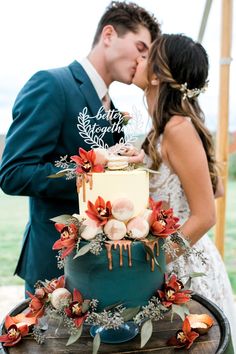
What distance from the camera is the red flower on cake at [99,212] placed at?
0.93 meters

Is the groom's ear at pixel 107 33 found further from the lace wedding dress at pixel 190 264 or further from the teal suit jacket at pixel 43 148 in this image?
the lace wedding dress at pixel 190 264

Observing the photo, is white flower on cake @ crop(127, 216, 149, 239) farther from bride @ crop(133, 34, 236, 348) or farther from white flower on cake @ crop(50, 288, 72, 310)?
bride @ crop(133, 34, 236, 348)

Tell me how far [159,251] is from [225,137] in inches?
61.3

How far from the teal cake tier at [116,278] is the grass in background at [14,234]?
2980 mm

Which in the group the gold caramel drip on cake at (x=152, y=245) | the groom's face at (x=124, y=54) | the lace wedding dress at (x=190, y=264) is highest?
the groom's face at (x=124, y=54)

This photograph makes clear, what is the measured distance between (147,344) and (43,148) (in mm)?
744

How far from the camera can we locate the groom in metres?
1.41

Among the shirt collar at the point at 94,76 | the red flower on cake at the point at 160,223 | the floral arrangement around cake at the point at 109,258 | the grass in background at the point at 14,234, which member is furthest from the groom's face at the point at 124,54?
the grass in background at the point at 14,234

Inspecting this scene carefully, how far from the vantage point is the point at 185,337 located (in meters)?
0.97

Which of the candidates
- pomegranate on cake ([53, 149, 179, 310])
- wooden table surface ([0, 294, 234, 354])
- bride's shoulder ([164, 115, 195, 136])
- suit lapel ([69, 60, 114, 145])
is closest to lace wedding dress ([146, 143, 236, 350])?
bride's shoulder ([164, 115, 195, 136])

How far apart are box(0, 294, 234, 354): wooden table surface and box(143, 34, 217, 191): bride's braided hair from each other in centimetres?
69

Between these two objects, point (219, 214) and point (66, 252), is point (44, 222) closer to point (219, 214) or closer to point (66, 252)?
point (66, 252)

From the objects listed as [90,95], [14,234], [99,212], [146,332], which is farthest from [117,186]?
[14,234]

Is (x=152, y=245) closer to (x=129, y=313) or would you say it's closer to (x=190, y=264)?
(x=129, y=313)
